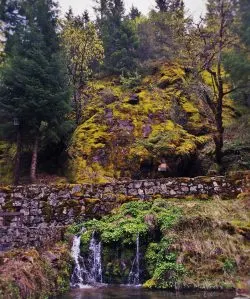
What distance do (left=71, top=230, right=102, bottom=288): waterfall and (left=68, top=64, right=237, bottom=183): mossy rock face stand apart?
25.6 feet

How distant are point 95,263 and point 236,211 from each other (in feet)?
16.7

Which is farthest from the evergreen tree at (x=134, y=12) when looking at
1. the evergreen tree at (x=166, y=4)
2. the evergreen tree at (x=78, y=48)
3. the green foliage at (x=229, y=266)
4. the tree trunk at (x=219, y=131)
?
the green foliage at (x=229, y=266)

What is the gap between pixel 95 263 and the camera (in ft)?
40.7

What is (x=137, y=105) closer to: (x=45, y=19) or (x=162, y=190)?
(x=45, y=19)

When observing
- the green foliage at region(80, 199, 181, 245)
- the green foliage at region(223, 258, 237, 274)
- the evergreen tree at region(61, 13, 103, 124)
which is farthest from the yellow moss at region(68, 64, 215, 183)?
the green foliage at region(223, 258, 237, 274)

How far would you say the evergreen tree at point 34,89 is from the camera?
21.0 m

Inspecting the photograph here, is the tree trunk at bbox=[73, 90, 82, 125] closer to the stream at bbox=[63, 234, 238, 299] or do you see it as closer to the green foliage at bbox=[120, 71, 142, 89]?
the green foliage at bbox=[120, 71, 142, 89]

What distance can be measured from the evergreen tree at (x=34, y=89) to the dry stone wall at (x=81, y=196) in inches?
281

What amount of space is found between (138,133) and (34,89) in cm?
663

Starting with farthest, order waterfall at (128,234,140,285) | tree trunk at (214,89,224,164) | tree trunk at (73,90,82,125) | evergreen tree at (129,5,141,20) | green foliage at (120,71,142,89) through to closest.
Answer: evergreen tree at (129,5,141,20) → green foliage at (120,71,142,89) → tree trunk at (73,90,82,125) → tree trunk at (214,89,224,164) → waterfall at (128,234,140,285)

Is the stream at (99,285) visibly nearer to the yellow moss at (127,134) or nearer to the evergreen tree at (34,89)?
the yellow moss at (127,134)

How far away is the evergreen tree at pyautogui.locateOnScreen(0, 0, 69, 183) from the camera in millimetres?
21000

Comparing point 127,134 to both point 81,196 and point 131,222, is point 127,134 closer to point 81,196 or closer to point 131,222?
point 81,196

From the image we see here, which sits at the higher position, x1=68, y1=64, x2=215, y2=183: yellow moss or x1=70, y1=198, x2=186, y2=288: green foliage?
x1=68, y1=64, x2=215, y2=183: yellow moss
